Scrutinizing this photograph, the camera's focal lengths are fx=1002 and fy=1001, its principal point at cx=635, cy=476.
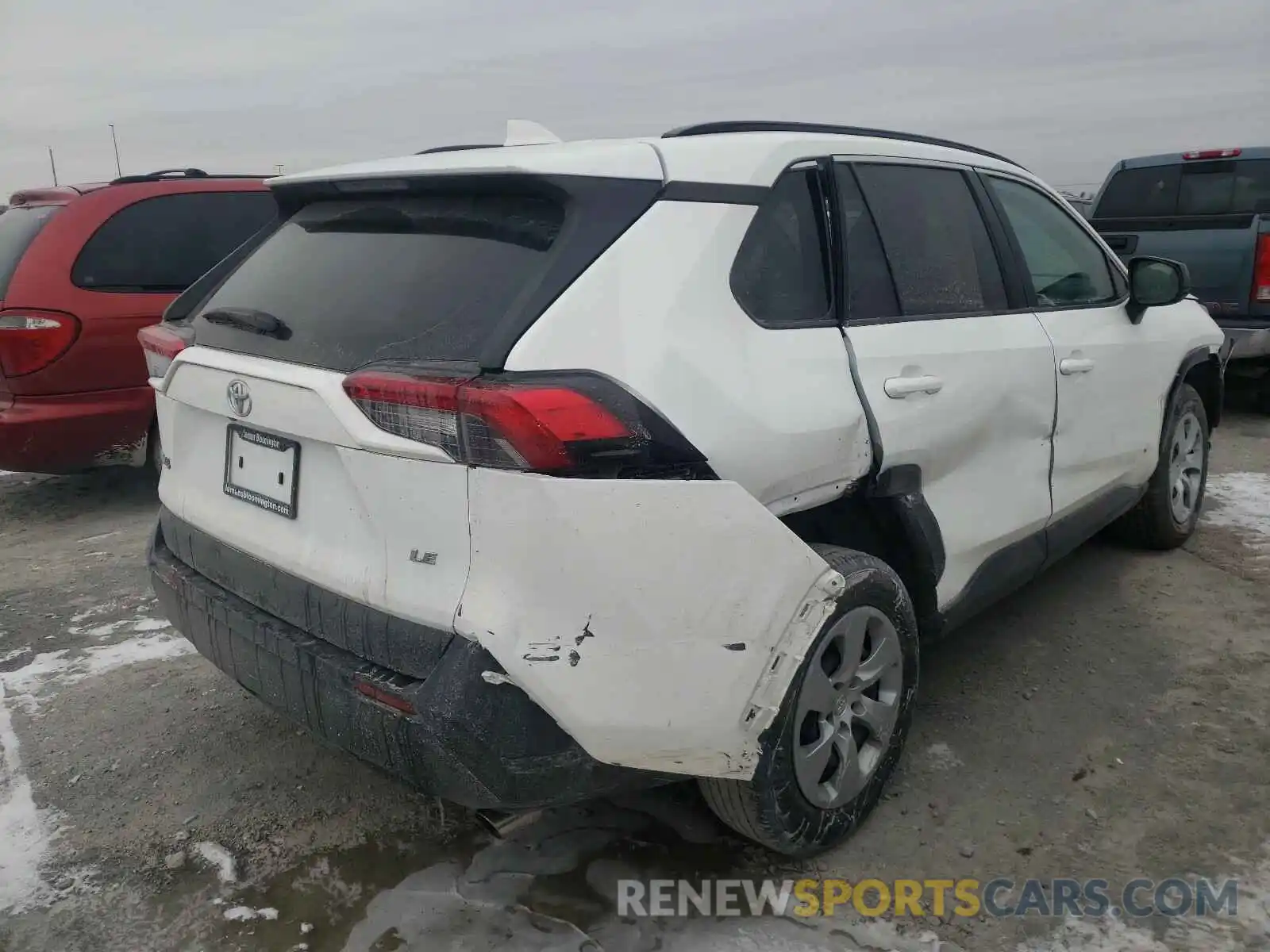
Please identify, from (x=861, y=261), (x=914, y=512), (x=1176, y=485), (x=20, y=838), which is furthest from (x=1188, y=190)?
(x=20, y=838)

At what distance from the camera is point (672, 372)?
1993 mm

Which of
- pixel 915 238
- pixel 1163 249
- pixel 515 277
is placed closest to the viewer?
pixel 515 277

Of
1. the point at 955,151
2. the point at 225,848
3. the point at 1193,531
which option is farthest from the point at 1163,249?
the point at 225,848

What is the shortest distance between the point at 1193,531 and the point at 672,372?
380 centimetres

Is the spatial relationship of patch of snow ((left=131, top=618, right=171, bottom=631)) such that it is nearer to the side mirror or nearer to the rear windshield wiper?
the rear windshield wiper

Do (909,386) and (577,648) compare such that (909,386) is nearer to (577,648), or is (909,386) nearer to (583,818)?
(577,648)

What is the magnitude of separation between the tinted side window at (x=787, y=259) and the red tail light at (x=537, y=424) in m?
0.47

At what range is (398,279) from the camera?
2240mm

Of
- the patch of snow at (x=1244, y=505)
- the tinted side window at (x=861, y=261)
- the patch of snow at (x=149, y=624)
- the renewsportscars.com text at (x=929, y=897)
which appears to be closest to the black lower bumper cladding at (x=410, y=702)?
the renewsportscars.com text at (x=929, y=897)

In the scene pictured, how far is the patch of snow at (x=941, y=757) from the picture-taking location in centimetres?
293

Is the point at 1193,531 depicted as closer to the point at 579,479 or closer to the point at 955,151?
the point at 955,151

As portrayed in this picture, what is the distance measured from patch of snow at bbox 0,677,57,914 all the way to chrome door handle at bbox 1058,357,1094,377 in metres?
3.25

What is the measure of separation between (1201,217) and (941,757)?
19.7 feet

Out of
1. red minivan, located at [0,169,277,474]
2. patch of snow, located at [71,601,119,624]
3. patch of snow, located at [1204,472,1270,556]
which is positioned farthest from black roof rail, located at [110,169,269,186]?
patch of snow, located at [1204,472,1270,556]
